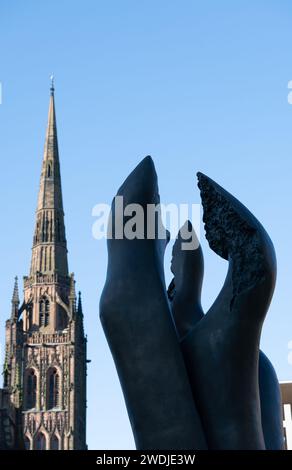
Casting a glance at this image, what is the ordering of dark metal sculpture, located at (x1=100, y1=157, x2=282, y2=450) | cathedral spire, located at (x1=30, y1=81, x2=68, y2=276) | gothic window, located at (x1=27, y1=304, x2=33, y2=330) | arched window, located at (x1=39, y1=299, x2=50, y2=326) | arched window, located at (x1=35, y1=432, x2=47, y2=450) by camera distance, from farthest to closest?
cathedral spire, located at (x1=30, y1=81, x2=68, y2=276) → arched window, located at (x1=39, y1=299, x2=50, y2=326) → gothic window, located at (x1=27, y1=304, x2=33, y2=330) → arched window, located at (x1=35, y1=432, x2=47, y2=450) → dark metal sculpture, located at (x1=100, y1=157, x2=282, y2=450)

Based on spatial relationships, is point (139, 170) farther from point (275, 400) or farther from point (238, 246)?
point (275, 400)

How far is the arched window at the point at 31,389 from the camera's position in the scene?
7844cm

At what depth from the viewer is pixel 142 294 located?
12969mm

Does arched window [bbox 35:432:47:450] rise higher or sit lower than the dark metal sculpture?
higher

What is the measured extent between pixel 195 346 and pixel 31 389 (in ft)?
221

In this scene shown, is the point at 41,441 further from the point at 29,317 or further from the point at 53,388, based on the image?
the point at 29,317

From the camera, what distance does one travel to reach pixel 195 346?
1312cm

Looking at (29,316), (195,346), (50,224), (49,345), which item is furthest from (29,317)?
(195,346)

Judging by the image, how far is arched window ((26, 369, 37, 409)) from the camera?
257 ft

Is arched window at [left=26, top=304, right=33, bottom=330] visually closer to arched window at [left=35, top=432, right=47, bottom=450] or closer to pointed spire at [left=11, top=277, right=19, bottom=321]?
pointed spire at [left=11, top=277, right=19, bottom=321]

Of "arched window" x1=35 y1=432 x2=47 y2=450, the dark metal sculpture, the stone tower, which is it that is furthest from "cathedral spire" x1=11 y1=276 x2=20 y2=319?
the dark metal sculpture

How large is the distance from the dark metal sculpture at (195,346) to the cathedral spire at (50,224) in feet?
232

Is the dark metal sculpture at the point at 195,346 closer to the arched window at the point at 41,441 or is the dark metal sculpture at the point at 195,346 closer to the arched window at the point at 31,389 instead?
the arched window at the point at 41,441

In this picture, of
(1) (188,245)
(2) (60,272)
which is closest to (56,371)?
(2) (60,272)
